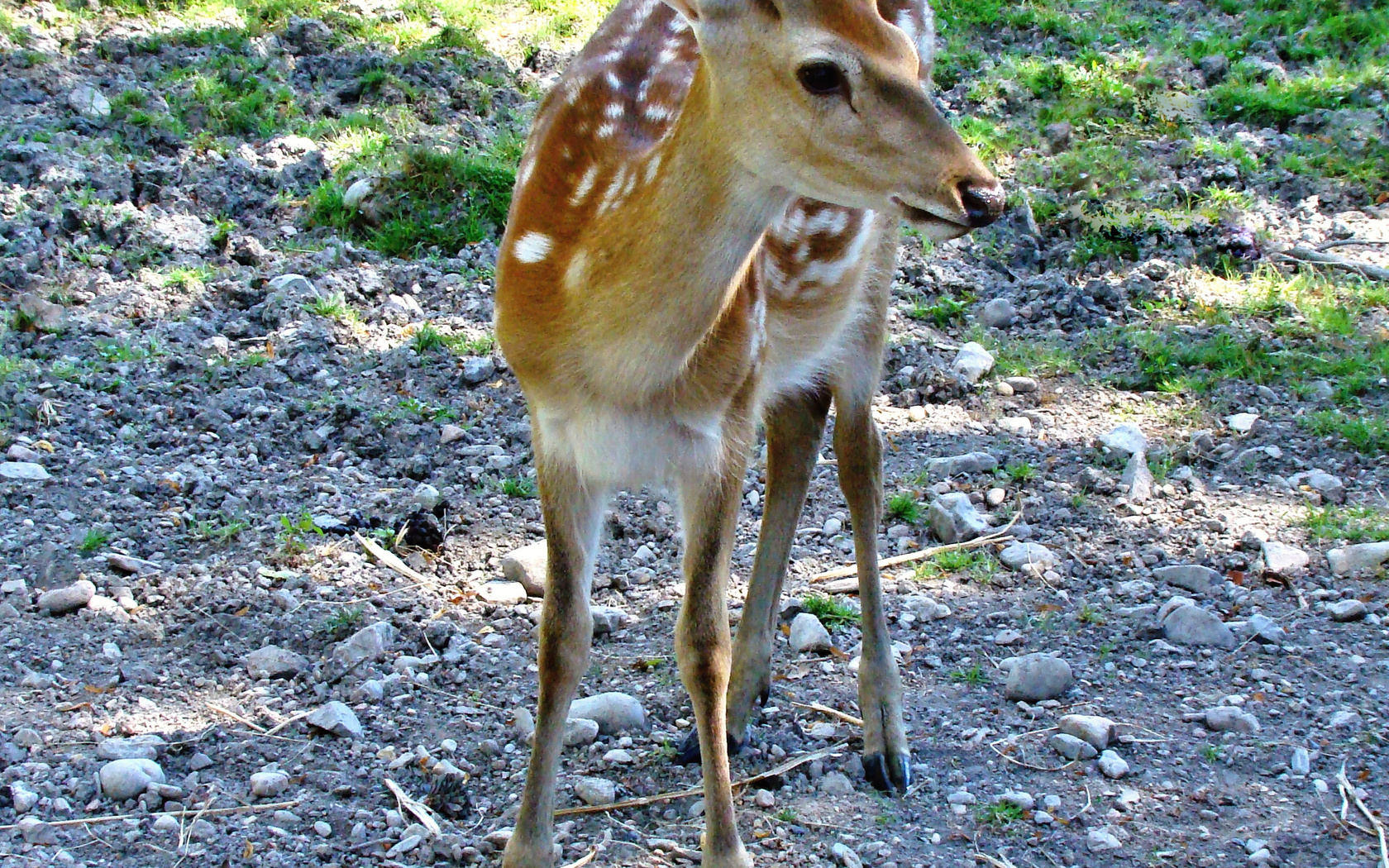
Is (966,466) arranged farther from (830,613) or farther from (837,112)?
(837,112)

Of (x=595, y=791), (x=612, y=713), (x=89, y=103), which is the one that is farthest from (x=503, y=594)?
(x=89, y=103)

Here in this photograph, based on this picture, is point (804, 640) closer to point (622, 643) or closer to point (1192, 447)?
point (622, 643)

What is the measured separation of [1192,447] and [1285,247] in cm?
196

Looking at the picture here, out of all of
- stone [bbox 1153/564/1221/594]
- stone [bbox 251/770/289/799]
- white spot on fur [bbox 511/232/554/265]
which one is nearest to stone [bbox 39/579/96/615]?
stone [bbox 251/770/289/799]

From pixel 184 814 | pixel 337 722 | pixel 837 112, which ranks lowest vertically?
pixel 184 814

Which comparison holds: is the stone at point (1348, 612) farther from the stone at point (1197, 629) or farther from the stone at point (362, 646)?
the stone at point (362, 646)

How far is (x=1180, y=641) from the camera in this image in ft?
15.0

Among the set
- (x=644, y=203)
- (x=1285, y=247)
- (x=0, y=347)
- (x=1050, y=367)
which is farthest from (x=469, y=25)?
(x=644, y=203)

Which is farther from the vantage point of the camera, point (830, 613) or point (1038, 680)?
point (830, 613)

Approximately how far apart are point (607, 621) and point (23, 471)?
7.13ft

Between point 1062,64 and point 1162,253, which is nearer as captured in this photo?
point 1162,253

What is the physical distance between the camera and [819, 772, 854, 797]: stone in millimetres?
4055

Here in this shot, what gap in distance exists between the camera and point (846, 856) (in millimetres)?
3688

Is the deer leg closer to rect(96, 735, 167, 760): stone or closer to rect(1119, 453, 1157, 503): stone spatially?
rect(96, 735, 167, 760): stone
